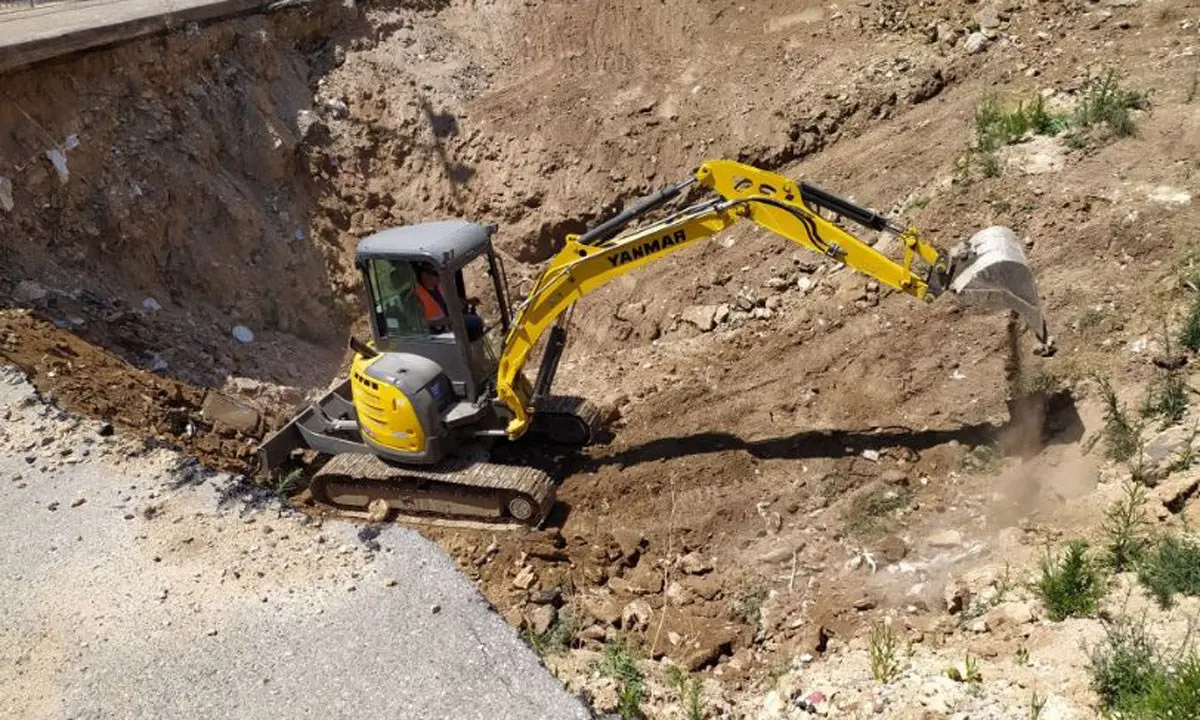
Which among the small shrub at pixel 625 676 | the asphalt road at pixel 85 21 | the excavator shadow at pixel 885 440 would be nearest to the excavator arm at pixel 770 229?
the excavator shadow at pixel 885 440

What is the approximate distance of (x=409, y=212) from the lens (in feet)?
46.3

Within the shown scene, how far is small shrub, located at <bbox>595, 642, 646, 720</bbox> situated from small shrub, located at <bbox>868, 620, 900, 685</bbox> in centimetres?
148

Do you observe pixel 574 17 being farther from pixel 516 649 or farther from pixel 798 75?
pixel 516 649

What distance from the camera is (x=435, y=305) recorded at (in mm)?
8148

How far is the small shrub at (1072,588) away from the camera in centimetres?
572

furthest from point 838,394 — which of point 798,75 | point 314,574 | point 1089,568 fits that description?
point 798,75

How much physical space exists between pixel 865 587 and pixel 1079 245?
14.0 ft

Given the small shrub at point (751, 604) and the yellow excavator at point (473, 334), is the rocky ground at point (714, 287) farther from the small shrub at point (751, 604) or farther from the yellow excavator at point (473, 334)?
the yellow excavator at point (473, 334)

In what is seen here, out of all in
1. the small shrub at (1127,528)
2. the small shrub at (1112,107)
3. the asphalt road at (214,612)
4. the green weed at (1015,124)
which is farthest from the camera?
the green weed at (1015,124)

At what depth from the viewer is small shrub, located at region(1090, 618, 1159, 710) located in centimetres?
495

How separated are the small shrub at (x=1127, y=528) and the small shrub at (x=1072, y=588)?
183 mm

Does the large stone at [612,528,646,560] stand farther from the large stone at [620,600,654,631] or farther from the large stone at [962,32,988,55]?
the large stone at [962,32,988,55]

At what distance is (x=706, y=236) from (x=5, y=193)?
809cm

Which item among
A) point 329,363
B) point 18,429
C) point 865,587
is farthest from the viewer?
point 329,363
